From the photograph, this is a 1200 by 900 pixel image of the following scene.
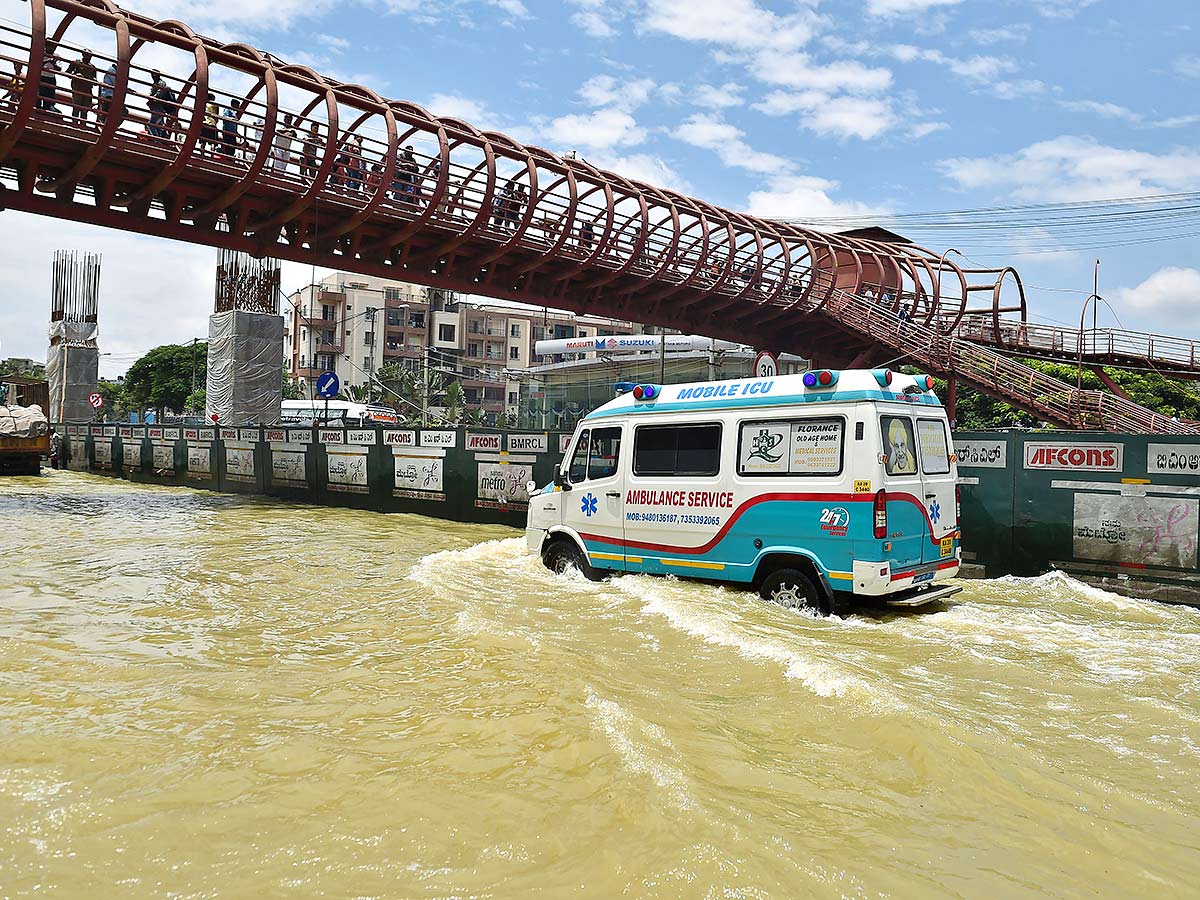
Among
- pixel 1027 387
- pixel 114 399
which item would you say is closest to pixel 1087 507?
pixel 1027 387

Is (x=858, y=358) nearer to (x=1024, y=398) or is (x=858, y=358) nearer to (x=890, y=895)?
(x=1024, y=398)

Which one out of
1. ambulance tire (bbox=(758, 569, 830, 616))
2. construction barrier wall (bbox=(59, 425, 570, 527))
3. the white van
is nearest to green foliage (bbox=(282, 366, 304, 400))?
construction barrier wall (bbox=(59, 425, 570, 527))

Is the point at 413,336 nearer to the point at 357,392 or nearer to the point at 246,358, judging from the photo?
the point at 357,392

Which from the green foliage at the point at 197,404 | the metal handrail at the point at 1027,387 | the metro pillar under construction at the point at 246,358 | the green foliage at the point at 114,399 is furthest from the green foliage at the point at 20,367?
the metal handrail at the point at 1027,387

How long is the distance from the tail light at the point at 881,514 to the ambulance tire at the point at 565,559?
3216 mm

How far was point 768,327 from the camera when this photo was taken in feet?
118

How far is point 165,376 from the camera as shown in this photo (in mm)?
89312

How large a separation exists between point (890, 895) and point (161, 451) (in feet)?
93.0

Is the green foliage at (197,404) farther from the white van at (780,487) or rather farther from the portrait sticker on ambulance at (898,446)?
the portrait sticker on ambulance at (898,446)

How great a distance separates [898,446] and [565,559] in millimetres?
3945

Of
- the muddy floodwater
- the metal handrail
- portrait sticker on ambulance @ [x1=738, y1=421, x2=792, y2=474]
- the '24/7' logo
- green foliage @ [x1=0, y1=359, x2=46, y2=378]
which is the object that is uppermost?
green foliage @ [x1=0, y1=359, x2=46, y2=378]

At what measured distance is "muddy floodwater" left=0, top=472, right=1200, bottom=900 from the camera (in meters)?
3.53

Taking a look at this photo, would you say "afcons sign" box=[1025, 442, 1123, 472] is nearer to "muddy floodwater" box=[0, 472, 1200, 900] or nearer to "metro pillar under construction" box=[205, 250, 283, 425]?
"muddy floodwater" box=[0, 472, 1200, 900]

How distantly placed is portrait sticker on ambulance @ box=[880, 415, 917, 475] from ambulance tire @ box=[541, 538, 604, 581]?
3.38m
